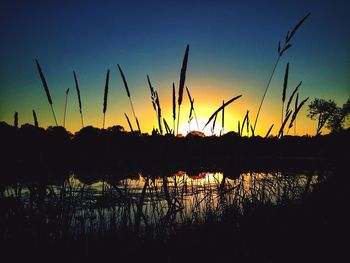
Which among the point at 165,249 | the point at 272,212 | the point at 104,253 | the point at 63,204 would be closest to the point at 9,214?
the point at 63,204

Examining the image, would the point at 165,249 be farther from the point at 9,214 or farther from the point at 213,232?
the point at 9,214

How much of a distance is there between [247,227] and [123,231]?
4.71 ft

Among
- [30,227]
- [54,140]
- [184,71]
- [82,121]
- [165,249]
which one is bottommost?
[165,249]

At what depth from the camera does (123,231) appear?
10.5 feet

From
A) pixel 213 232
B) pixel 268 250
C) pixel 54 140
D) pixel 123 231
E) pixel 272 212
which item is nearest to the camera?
pixel 268 250

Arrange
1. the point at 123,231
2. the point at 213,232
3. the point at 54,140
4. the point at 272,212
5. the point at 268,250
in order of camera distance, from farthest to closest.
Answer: the point at 54,140
the point at 272,212
the point at 213,232
the point at 123,231
the point at 268,250

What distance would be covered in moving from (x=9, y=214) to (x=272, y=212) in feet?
9.81

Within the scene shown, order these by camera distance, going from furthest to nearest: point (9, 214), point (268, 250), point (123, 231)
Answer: point (123, 231) → point (9, 214) → point (268, 250)

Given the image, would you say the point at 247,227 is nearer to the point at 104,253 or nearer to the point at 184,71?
the point at 104,253

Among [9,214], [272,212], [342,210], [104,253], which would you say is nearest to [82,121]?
[9,214]

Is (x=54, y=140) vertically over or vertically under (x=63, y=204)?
over

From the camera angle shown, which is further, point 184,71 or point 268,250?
point 184,71

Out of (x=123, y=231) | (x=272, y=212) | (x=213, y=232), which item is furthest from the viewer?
(x=272, y=212)

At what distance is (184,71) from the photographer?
2945 millimetres
